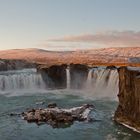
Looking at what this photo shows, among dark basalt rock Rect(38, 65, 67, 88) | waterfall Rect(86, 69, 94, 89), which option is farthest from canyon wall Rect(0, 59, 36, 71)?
waterfall Rect(86, 69, 94, 89)

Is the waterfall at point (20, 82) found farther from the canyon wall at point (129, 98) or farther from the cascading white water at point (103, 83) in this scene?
the canyon wall at point (129, 98)

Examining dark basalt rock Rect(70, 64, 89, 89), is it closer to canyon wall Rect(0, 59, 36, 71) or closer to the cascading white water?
the cascading white water

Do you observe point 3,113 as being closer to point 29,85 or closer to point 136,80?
point 136,80

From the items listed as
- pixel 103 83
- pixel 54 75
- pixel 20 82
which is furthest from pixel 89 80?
pixel 20 82

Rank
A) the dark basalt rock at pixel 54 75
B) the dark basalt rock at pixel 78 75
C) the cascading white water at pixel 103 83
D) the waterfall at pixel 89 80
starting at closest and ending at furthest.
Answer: the cascading white water at pixel 103 83, the waterfall at pixel 89 80, the dark basalt rock at pixel 78 75, the dark basalt rock at pixel 54 75

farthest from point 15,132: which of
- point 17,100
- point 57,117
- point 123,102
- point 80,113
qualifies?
point 17,100

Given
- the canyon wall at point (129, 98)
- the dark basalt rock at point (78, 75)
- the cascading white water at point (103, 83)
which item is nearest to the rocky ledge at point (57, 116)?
the canyon wall at point (129, 98)
